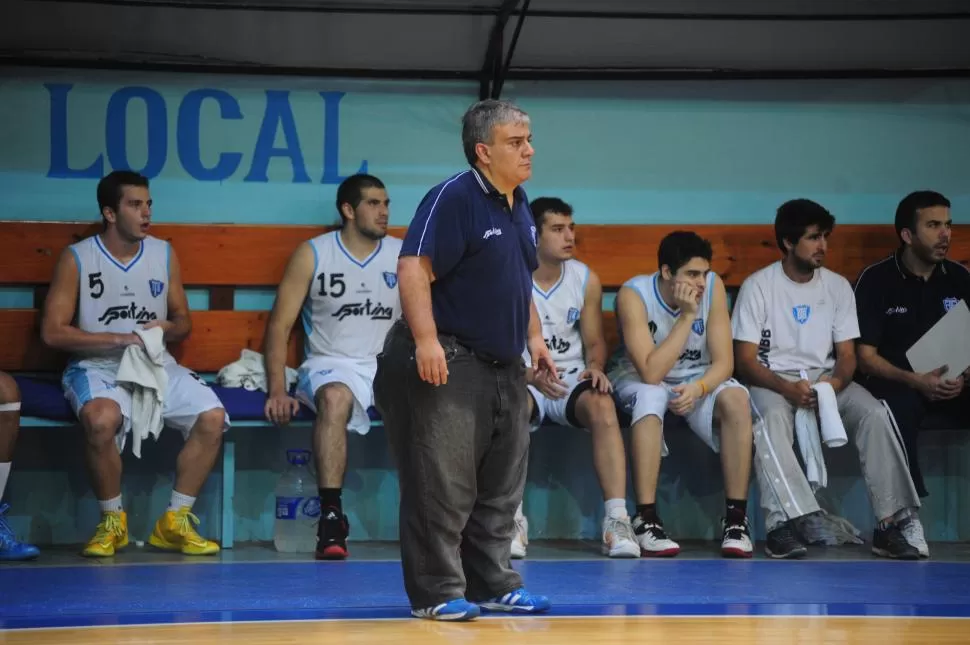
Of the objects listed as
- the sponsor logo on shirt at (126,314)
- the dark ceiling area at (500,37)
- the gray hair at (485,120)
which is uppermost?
the dark ceiling area at (500,37)

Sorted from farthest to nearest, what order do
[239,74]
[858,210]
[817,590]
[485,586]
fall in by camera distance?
1. [858,210]
2. [239,74]
3. [817,590]
4. [485,586]

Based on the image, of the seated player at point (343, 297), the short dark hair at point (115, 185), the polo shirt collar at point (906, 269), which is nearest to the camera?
the short dark hair at point (115, 185)

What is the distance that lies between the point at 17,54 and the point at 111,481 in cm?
210

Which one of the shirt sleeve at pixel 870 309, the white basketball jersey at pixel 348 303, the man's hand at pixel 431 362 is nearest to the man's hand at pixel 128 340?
the white basketball jersey at pixel 348 303

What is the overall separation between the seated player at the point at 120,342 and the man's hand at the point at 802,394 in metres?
2.48

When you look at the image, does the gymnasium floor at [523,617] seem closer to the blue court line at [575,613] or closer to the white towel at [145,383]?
A: the blue court line at [575,613]

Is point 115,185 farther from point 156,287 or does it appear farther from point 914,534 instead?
point 914,534

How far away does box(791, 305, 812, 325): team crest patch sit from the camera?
6.40 meters

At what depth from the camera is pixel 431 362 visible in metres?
3.90

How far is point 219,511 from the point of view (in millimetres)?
6242

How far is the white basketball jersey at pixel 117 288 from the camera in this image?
20.0ft

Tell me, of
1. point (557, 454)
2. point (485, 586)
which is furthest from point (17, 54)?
point (485, 586)

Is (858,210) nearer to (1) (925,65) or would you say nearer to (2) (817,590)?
(1) (925,65)

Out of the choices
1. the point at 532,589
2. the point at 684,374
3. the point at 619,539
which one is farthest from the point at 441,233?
the point at 684,374
